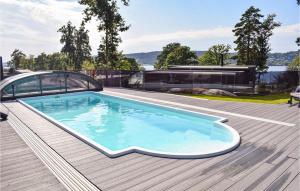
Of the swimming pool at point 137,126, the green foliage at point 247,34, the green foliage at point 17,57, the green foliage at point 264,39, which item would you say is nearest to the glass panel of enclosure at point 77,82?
the swimming pool at point 137,126

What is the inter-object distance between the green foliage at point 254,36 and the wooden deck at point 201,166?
32352 mm

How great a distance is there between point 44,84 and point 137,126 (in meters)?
8.97

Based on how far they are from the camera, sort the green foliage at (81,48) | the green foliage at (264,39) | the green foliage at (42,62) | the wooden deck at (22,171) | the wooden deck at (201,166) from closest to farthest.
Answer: the wooden deck at (22,171) → the wooden deck at (201,166) → the green foliage at (264,39) → the green foliage at (81,48) → the green foliage at (42,62)

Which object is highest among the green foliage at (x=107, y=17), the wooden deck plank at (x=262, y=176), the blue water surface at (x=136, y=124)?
the green foliage at (x=107, y=17)

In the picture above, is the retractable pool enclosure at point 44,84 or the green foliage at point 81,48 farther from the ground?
the green foliage at point 81,48

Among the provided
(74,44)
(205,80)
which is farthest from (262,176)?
(74,44)

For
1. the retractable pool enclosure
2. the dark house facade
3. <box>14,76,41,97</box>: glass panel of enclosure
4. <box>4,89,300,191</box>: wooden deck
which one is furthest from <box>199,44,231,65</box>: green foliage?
<box>4,89,300,191</box>: wooden deck

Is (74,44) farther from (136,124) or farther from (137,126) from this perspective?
(137,126)

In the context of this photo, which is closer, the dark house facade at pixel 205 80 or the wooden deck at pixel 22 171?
the wooden deck at pixel 22 171

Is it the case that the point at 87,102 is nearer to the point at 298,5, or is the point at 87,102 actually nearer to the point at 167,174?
the point at 167,174

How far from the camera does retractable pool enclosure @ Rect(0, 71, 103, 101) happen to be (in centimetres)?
1463

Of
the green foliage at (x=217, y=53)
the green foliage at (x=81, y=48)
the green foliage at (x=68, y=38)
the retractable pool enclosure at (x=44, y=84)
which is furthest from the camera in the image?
the green foliage at (x=217, y=53)

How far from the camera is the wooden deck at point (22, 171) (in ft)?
14.6

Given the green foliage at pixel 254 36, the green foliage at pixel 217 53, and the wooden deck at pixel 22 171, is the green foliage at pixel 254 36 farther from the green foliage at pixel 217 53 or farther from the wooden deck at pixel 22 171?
the wooden deck at pixel 22 171
